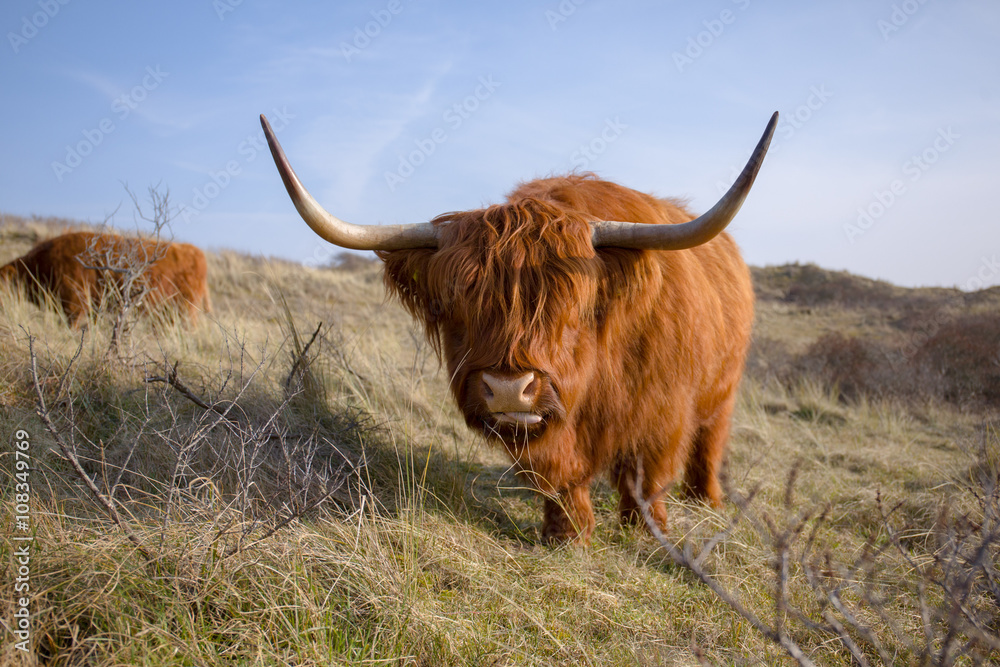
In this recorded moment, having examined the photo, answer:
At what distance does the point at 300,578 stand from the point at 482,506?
1495mm

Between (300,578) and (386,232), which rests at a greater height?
(386,232)

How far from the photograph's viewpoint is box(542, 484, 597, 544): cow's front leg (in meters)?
2.91

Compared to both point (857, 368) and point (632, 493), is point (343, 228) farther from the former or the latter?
point (857, 368)

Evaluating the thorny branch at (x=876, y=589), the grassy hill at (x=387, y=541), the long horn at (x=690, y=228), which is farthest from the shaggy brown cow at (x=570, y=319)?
the thorny branch at (x=876, y=589)

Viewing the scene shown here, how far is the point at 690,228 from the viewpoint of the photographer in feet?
8.15

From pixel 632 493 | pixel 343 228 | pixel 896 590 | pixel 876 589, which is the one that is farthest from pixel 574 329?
pixel 896 590

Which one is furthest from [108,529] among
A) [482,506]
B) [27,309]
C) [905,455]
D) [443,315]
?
[905,455]

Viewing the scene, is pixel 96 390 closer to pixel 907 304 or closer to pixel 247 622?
pixel 247 622

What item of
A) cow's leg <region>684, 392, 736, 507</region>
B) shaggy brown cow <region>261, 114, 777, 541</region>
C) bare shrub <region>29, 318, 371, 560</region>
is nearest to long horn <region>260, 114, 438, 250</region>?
shaggy brown cow <region>261, 114, 777, 541</region>

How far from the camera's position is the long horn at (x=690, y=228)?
2.15 meters

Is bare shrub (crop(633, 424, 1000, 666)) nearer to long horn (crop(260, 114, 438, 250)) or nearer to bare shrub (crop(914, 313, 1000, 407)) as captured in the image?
long horn (crop(260, 114, 438, 250))

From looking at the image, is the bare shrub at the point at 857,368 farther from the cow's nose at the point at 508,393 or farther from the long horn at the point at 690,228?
the cow's nose at the point at 508,393

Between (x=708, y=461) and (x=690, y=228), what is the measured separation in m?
1.92

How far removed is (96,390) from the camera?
134 inches
